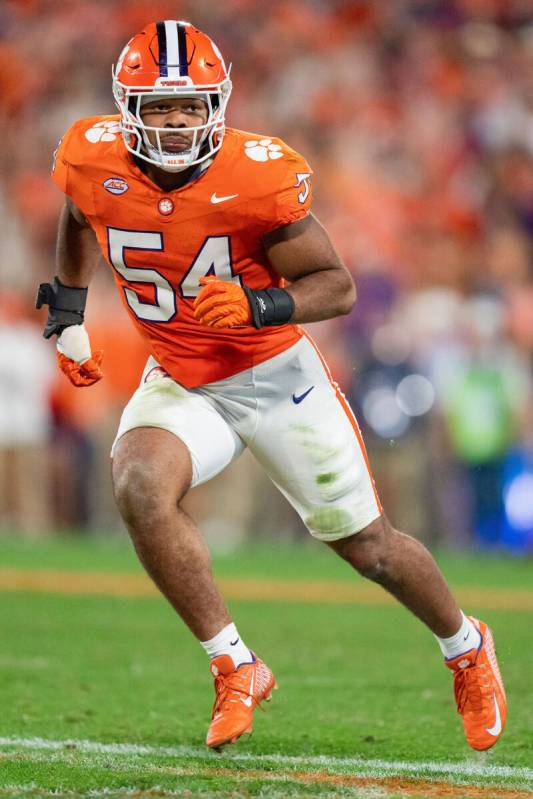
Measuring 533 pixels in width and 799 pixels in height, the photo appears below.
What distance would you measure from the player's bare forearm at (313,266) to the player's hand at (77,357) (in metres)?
0.63

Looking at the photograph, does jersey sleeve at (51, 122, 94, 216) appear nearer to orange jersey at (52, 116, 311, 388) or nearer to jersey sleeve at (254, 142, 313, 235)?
orange jersey at (52, 116, 311, 388)

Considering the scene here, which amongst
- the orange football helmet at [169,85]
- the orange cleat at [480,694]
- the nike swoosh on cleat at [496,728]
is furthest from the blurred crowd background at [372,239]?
the orange football helmet at [169,85]

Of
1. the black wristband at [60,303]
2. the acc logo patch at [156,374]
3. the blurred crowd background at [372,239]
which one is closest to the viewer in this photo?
the acc logo patch at [156,374]

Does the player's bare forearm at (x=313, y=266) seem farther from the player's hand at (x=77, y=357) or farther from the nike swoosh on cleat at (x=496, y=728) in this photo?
the nike swoosh on cleat at (x=496, y=728)

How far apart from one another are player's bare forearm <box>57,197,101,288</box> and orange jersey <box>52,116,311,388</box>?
0.52ft

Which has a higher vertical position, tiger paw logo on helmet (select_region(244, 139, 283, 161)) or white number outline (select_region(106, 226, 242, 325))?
tiger paw logo on helmet (select_region(244, 139, 283, 161))

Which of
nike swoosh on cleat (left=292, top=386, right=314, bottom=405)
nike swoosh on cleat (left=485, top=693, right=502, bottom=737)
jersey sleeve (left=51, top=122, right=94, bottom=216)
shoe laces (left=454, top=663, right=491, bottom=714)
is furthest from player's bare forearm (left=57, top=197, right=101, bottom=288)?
nike swoosh on cleat (left=485, top=693, right=502, bottom=737)

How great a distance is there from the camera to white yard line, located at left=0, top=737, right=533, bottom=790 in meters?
3.46

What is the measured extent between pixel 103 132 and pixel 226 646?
1451mm

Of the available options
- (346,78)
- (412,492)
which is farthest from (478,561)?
(346,78)

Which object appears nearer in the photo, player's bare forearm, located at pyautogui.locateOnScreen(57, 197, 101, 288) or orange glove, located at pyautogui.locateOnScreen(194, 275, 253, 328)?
orange glove, located at pyautogui.locateOnScreen(194, 275, 253, 328)

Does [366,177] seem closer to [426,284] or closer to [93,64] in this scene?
[426,284]

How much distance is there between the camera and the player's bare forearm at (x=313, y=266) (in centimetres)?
366

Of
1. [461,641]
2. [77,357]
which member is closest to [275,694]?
[461,641]
